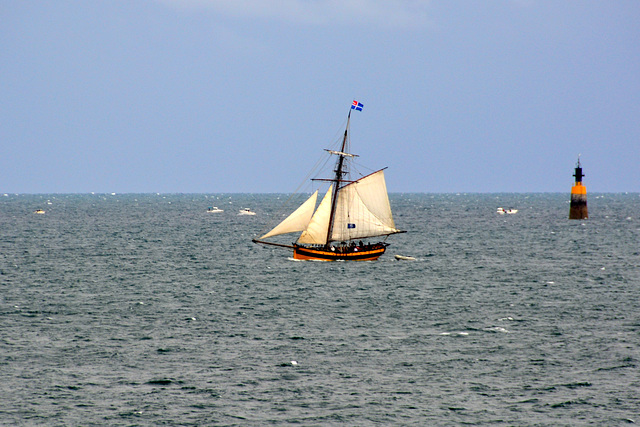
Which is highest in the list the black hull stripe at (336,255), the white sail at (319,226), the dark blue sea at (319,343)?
the white sail at (319,226)

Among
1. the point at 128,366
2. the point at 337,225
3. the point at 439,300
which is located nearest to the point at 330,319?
the point at 439,300

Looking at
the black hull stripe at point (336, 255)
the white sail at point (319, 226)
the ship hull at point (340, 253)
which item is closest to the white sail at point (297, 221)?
the white sail at point (319, 226)

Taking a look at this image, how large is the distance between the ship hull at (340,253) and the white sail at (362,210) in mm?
1323

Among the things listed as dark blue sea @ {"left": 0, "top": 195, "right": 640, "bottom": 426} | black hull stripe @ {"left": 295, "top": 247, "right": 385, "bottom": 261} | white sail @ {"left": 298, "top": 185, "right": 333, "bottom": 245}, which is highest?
white sail @ {"left": 298, "top": 185, "right": 333, "bottom": 245}

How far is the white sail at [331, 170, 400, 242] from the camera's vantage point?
62969mm

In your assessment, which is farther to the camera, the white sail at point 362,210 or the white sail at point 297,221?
the white sail at point 362,210

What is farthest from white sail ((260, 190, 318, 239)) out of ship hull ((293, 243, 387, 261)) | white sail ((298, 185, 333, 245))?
ship hull ((293, 243, 387, 261))

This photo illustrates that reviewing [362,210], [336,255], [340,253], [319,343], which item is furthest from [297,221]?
[319,343]

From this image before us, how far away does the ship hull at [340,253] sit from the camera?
2458 inches

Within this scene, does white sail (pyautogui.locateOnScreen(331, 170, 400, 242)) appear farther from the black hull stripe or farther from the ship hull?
the black hull stripe

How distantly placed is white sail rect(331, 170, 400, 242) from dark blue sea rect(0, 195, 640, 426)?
320cm

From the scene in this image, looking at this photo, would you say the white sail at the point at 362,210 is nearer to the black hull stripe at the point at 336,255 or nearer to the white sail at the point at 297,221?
the black hull stripe at the point at 336,255

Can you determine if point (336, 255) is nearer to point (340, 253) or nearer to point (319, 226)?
point (340, 253)

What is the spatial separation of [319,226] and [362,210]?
4257 millimetres
